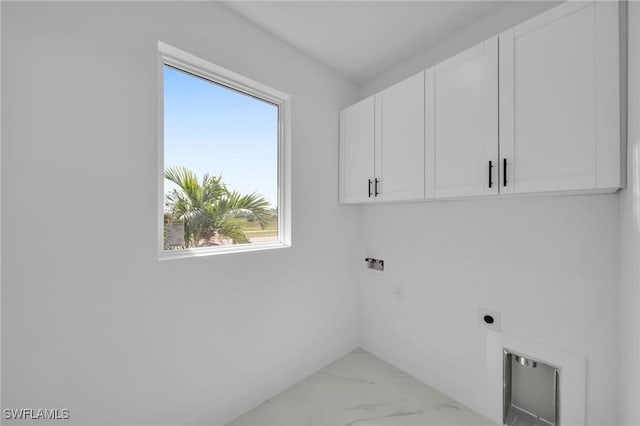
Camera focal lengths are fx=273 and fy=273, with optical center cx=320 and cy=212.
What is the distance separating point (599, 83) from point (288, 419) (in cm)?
235

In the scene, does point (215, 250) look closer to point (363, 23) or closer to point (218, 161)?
point (218, 161)

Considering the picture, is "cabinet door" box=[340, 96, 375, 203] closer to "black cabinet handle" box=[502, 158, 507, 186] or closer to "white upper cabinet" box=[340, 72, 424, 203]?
"white upper cabinet" box=[340, 72, 424, 203]

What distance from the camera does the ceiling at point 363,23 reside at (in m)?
1.65

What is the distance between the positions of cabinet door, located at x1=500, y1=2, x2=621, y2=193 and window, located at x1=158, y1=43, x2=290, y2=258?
142 cm

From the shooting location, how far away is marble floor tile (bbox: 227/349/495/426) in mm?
1682

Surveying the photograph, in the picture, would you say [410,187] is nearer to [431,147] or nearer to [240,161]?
[431,147]

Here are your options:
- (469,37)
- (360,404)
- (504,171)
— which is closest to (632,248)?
Result: (504,171)

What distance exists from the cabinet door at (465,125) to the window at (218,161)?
1.05m

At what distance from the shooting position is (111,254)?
127cm

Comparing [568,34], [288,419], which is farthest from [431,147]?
[288,419]

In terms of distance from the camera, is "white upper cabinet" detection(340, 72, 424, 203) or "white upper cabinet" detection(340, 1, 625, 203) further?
"white upper cabinet" detection(340, 72, 424, 203)

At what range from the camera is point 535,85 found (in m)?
1.28

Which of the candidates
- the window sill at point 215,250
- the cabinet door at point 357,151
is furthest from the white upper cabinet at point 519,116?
the window sill at point 215,250

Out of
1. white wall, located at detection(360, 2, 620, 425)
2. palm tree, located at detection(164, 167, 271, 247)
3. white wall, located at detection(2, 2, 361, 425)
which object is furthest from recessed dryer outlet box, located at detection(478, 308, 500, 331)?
palm tree, located at detection(164, 167, 271, 247)
